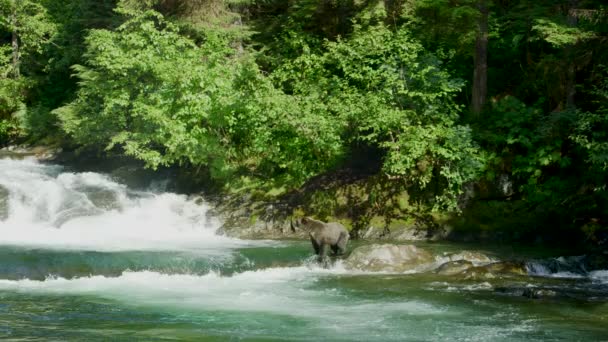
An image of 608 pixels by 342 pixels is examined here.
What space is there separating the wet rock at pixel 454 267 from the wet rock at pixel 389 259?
488 mm

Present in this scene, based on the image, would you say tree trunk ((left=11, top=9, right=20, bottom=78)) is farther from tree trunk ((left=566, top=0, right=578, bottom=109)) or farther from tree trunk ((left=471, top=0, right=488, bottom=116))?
tree trunk ((left=566, top=0, right=578, bottom=109))

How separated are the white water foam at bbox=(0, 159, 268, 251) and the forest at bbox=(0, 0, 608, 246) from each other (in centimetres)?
152

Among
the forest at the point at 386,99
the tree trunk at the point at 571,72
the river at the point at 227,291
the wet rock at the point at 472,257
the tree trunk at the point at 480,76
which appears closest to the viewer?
the river at the point at 227,291

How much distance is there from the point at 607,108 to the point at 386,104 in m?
5.66

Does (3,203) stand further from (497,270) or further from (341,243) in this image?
(497,270)

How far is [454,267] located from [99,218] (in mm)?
10697

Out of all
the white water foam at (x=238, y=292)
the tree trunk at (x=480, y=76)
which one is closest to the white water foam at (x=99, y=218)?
the white water foam at (x=238, y=292)

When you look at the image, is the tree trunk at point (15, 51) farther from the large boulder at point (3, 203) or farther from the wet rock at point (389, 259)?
the wet rock at point (389, 259)

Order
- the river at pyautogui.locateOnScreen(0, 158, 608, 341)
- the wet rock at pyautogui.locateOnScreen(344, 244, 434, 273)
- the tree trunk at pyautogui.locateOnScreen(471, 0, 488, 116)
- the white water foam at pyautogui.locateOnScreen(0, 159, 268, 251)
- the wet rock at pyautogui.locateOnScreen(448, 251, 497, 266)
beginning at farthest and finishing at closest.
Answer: the tree trunk at pyautogui.locateOnScreen(471, 0, 488, 116)
the white water foam at pyautogui.locateOnScreen(0, 159, 268, 251)
the wet rock at pyautogui.locateOnScreen(448, 251, 497, 266)
the wet rock at pyautogui.locateOnScreen(344, 244, 434, 273)
the river at pyautogui.locateOnScreen(0, 158, 608, 341)

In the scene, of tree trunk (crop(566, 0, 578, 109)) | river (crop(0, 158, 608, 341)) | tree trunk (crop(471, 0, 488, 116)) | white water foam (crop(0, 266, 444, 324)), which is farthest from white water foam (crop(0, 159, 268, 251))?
tree trunk (crop(566, 0, 578, 109))

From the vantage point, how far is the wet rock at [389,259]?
48.8 ft

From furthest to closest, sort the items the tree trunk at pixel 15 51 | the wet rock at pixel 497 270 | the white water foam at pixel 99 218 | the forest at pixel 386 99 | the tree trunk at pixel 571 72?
the tree trunk at pixel 15 51
the white water foam at pixel 99 218
the forest at pixel 386 99
the tree trunk at pixel 571 72
the wet rock at pixel 497 270

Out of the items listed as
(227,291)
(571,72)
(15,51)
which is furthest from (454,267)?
(15,51)

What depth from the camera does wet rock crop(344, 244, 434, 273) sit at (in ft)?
48.8
